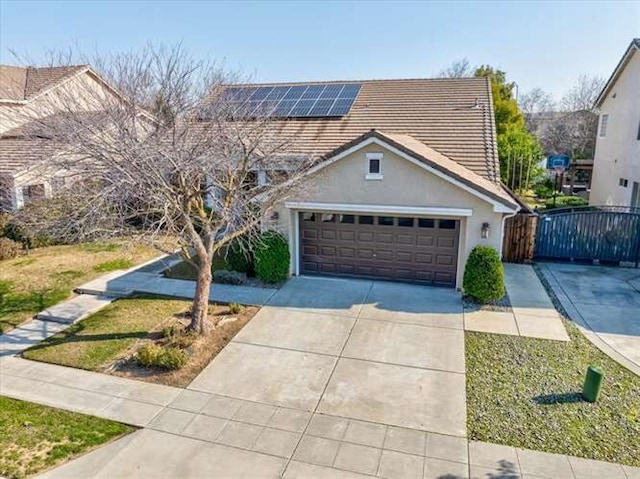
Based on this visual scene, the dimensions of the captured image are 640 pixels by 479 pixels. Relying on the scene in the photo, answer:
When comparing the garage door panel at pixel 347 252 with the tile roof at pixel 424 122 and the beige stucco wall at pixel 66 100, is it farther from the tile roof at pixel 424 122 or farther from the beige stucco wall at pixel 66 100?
the beige stucco wall at pixel 66 100

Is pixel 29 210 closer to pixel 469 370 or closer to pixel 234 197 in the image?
pixel 234 197

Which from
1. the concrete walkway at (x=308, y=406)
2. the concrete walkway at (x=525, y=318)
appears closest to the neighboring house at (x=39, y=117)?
the concrete walkway at (x=308, y=406)

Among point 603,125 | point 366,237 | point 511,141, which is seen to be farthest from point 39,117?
point 603,125

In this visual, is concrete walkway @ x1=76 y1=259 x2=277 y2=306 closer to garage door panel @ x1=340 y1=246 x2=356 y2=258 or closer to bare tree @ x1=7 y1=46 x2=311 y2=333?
bare tree @ x1=7 y1=46 x2=311 y2=333

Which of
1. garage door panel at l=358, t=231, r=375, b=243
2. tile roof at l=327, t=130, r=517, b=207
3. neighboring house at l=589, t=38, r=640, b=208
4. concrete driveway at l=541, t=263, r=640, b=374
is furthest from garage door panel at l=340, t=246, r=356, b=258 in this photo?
neighboring house at l=589, t=38, r=640, b=208

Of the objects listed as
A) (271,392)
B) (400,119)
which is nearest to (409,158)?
(400,119)
